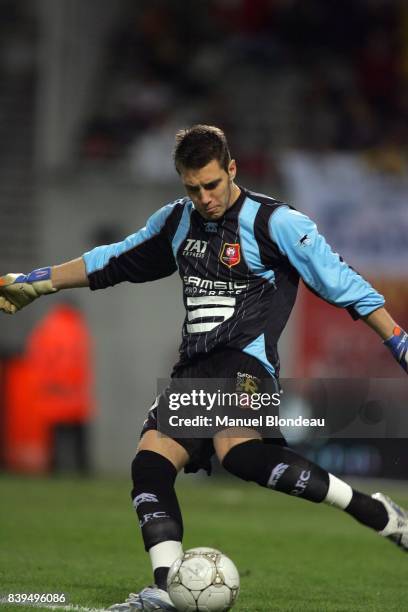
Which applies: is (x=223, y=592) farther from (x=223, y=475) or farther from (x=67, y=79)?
(x=67, y=79)

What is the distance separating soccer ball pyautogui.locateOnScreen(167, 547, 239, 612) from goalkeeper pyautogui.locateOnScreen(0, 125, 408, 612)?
0.15 metres

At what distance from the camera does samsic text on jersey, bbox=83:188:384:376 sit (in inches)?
225

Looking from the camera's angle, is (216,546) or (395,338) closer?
(395,338)

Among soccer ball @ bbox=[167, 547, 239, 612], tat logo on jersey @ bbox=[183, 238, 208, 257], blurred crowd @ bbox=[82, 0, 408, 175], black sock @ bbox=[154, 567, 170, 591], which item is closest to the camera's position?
soccer ball @ bbox=[167, 547, 239, 612]

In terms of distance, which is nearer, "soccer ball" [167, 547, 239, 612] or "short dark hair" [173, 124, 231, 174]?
"soccer ball" [167, 547, 239, 612]

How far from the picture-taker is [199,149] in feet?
18.4

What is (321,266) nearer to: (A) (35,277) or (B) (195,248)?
(B) (195,248)

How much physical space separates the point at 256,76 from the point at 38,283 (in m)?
12.8

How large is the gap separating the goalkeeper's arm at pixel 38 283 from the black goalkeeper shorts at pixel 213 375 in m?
0.74

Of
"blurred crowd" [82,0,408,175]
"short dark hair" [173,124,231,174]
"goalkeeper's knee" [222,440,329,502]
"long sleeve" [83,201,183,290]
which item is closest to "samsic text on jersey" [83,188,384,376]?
"long sleeve" [83,201,183,290]

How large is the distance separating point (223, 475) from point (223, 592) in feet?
34.4

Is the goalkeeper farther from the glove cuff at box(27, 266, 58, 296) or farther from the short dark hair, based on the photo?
the glove cuff at box(27, 266, 58, 296)

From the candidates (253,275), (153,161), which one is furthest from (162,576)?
(153,161)

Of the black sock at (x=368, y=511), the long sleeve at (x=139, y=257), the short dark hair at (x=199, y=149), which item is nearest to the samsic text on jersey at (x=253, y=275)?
the long sleeve at (x=139, y=257)
